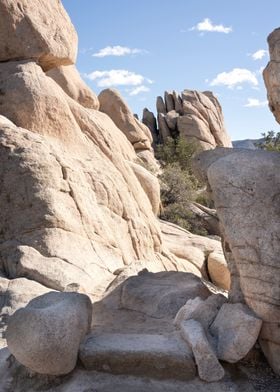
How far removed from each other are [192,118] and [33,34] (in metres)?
27.7

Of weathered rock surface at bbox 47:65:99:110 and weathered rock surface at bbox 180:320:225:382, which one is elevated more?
weathered rock surface at bbox 47:65:99:110

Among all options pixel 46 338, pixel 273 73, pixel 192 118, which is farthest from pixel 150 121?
pixel 46 338

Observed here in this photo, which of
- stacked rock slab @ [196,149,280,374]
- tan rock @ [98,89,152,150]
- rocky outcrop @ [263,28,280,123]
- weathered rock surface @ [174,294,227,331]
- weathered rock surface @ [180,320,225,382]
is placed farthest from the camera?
tan rock @ [98,89,152,150]

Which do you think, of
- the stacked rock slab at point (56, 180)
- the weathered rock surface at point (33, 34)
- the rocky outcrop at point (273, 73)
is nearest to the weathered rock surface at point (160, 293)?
the stacked rock slab at point (56, 180)

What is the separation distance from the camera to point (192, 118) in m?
37.1

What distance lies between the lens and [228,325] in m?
5.41

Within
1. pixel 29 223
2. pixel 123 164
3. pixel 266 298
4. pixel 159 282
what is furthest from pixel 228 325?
pixel 123 164

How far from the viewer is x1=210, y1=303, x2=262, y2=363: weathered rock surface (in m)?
5.18

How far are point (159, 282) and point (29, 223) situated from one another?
99.1 inches

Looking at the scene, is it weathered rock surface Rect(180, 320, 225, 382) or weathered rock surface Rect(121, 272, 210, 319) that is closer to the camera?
weathered rock surface Rect(180, 320, 225, 382)

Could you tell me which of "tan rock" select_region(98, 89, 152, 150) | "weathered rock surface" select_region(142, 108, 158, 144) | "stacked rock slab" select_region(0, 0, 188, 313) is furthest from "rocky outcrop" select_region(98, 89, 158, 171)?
"weathered rock surface" select_region(142, 108, 158, 144)

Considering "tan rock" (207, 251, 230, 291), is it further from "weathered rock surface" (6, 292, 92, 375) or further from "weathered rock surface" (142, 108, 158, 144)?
"weathered rock surface" (142, 108, 158, 144)

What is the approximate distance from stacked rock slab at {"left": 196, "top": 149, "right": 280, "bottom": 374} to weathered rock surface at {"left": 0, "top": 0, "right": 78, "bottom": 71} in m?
6.36

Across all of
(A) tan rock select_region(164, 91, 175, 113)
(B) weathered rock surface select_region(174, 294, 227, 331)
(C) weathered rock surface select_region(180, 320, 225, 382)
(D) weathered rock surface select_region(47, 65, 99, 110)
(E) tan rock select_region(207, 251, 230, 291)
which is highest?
(A) tan rock select_region(164, 91, 175, 113)
